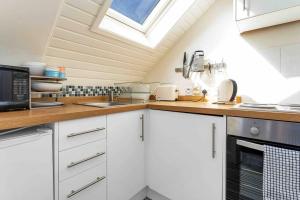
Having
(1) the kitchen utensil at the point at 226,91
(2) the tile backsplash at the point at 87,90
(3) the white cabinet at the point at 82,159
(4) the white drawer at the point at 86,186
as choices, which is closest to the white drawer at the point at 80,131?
(3) the white cabinet at the point at 82,159

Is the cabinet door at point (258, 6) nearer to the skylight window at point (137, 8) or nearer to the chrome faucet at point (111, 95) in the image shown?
the skylight window at point (137, 8)

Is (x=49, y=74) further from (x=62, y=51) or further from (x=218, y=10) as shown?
(x=218, y=10)

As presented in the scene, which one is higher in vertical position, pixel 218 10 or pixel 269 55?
pixel 218 10

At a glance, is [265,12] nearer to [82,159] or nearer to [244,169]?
[244,169]

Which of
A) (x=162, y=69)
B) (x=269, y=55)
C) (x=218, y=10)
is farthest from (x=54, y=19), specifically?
(x=269, y=55)

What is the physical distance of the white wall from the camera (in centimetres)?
143

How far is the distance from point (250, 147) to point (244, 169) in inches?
6.0

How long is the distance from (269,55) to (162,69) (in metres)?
1.10

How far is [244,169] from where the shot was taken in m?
1.08

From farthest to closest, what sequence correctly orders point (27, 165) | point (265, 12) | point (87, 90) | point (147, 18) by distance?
point (147, 18), point (87, 90), point (265, 12), point (27, 165)

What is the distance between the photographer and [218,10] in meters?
1.78

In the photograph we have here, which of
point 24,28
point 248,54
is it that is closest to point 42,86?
point 24,28

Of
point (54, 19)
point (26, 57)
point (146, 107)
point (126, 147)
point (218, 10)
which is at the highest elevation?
point (218, 10)

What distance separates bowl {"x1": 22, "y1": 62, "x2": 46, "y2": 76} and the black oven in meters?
1.33
